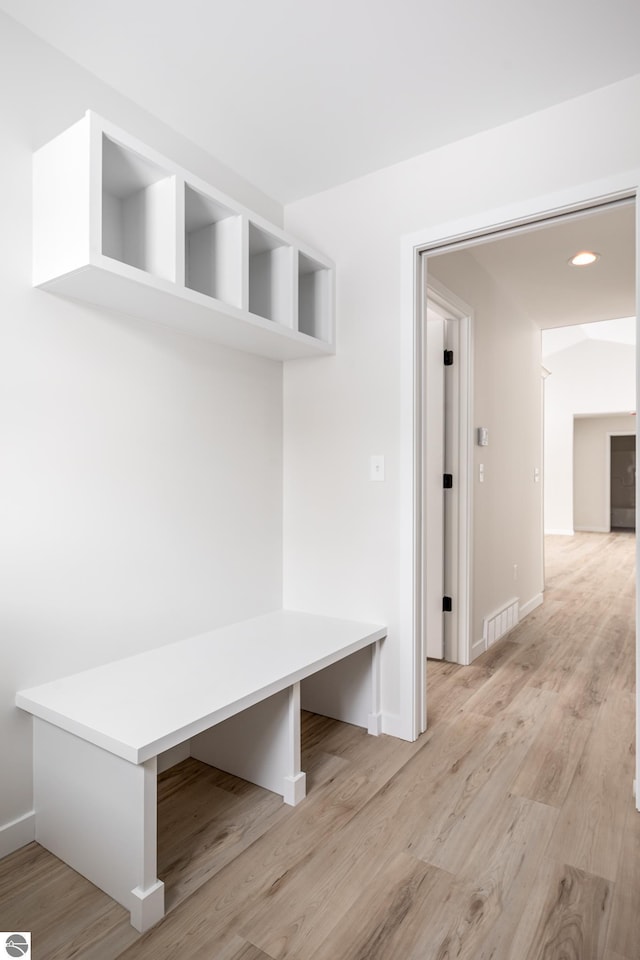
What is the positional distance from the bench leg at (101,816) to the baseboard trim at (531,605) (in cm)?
365

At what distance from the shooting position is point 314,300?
2.60 metres

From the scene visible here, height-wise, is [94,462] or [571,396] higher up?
[571,396]

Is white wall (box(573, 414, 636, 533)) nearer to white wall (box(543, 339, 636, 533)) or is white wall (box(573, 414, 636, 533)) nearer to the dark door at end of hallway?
the dark door at end of hallway

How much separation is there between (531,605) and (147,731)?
396 centimetres

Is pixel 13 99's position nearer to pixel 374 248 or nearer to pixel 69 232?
pixel 69 232

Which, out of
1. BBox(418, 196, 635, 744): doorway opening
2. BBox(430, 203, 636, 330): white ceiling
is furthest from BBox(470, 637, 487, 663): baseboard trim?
BBox(430, 203, 636, 330): white ceiling

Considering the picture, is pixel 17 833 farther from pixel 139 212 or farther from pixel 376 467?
pixel 139 212

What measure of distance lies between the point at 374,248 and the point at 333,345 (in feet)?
1.48

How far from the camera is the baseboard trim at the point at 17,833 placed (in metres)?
1.63

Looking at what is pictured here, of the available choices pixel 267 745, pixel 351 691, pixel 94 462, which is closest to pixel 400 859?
pixel 267 745

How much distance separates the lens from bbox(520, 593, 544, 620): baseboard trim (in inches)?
177

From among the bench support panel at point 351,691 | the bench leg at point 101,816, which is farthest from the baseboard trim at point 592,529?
the bench leg at point 101,816

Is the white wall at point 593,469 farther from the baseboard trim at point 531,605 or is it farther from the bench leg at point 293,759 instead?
the bench leg at point 293,759

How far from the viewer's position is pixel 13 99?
65.5 inches
